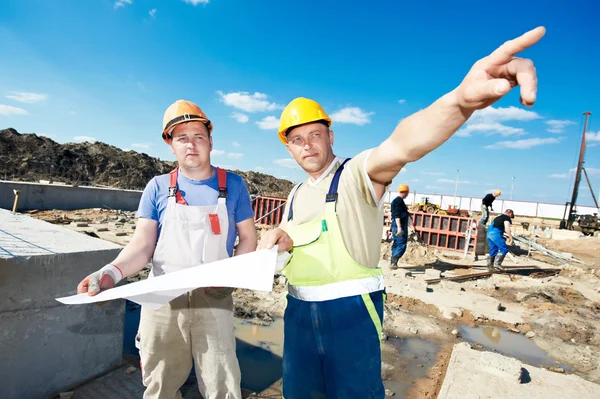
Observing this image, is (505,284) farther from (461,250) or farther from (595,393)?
(595,393)

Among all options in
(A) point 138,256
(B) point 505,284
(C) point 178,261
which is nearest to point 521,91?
(C) point 178,261

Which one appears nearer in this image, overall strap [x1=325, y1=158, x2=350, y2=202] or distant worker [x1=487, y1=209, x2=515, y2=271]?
overall strap [x1=325, y1=158, x2=350, y2=202]

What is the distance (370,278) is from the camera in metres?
1.59

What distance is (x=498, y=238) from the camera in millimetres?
9203

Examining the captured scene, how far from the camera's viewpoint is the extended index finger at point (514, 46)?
927 millimetres

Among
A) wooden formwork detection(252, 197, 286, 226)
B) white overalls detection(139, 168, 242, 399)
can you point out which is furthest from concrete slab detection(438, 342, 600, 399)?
wooden formwork detection(252, 197, 286, 226)

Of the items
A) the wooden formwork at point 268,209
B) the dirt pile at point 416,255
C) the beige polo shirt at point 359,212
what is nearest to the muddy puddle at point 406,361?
the beige polo shirt at point 359,212

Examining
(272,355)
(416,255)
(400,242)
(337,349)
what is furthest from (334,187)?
(416,255)

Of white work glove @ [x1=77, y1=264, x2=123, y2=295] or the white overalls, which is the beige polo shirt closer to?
the white overalls

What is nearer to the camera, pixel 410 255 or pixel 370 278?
pixel 370 278

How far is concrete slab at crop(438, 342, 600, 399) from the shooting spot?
2979mm

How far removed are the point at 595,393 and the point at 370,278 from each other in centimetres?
310

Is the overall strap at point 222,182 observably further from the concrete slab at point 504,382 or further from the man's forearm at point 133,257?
the concrete slab at point 504,382

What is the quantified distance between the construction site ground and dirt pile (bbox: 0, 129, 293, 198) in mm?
19325
